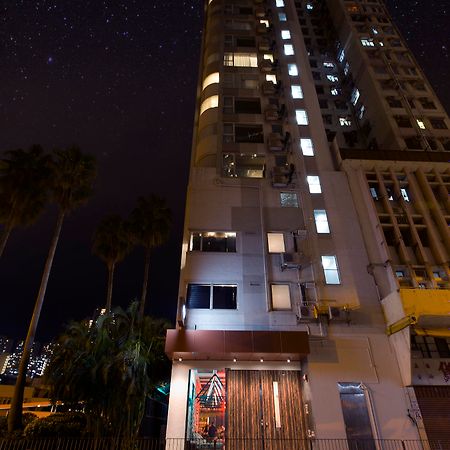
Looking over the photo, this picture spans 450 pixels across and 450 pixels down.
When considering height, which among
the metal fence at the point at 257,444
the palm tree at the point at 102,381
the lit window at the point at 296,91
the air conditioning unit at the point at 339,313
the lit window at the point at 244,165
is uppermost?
the lit window at the point at 296,91

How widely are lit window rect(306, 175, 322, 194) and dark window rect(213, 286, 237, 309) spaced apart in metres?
10.8

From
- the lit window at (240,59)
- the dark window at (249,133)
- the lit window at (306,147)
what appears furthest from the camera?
the lit window at (240,59)

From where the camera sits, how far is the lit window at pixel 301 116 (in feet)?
96.8

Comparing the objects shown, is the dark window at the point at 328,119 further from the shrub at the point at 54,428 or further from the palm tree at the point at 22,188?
the shrub at the point at 54,428

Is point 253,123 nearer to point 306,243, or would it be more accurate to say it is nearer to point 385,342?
point 306,243

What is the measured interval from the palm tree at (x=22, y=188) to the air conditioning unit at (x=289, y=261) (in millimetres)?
21105

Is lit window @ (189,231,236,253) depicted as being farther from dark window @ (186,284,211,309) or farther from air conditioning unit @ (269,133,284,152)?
air conditioning unit @ (269,133,284,152)

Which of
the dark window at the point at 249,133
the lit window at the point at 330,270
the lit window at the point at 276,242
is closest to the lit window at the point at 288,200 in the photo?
the lit window at the point at 276,242

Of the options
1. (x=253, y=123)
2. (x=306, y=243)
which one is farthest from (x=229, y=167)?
(x=306, y=243)

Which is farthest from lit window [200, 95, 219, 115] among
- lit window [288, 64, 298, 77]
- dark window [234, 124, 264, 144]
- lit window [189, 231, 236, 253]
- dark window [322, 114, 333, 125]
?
dark window [322, 114, 333, 125]

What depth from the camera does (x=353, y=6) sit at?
49844 millimetres

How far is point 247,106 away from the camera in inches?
1203

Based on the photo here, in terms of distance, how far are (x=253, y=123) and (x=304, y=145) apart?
5.30 m

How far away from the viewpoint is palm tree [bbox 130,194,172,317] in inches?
1350
